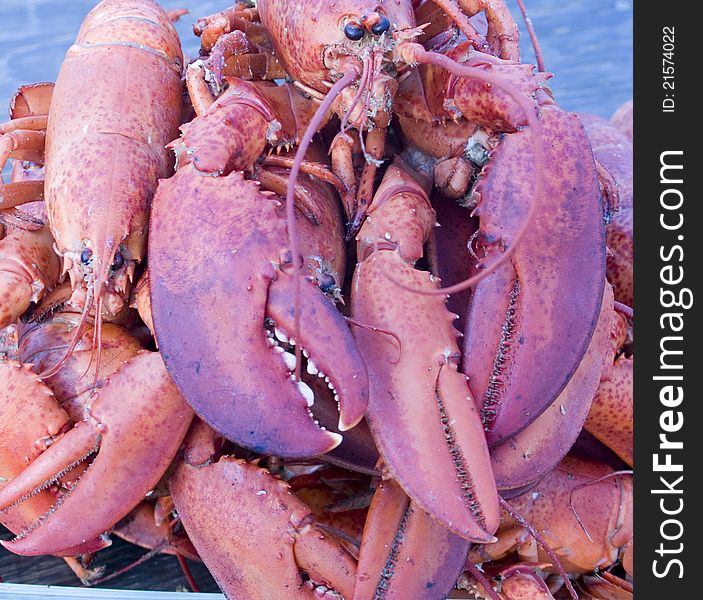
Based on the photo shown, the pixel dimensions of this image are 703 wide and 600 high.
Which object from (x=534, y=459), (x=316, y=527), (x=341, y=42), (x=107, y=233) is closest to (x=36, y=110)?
(x=107, y=233)

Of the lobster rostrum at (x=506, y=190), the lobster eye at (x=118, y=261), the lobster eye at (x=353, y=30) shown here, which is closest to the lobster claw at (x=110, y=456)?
the lobster eye at (x=118, y=261)

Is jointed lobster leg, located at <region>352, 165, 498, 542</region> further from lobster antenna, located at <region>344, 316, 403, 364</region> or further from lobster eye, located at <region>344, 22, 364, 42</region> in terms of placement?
lobster eye, located at <region>344, 22, 364, 42</region>

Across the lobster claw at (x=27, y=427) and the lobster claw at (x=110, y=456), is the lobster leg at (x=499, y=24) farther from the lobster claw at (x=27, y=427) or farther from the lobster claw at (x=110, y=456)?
the lobster claw at (x=27, y=427)

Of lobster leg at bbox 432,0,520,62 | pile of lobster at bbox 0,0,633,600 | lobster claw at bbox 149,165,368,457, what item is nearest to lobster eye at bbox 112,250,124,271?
pile of lobster at bbox 0,0,633,600

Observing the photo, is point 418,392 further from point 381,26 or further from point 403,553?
point 381,26

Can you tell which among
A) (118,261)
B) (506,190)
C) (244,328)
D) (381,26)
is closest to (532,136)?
(506,190)
